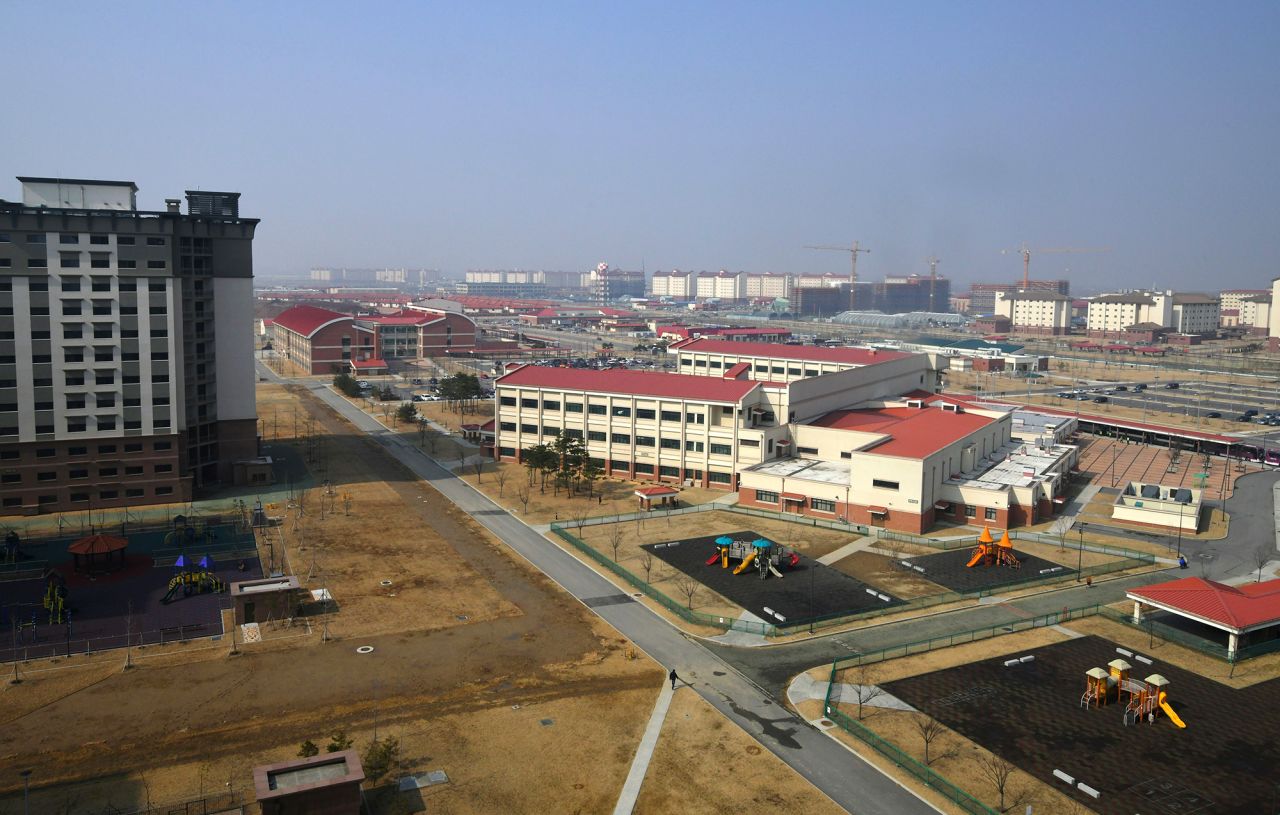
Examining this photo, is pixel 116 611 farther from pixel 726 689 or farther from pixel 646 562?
pixel 726 689

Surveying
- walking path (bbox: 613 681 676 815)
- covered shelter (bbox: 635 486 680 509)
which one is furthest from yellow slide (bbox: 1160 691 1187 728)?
covered shelter (bbox: 635 486 680 509)

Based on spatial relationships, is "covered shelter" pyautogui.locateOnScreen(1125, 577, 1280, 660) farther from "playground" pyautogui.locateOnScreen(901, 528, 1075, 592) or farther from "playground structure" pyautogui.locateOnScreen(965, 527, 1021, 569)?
"playground structure" pyautogui.locateOnScreen(965, 527, 1021, 569)

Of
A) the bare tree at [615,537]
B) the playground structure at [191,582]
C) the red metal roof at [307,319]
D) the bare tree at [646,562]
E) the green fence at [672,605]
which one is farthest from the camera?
the red metal roof at [307,319]

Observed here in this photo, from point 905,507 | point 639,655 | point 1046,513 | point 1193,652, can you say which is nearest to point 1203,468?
point 1046,513

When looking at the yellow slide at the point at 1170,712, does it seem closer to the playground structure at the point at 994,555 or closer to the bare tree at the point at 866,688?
the bare tree at the point at 866,688

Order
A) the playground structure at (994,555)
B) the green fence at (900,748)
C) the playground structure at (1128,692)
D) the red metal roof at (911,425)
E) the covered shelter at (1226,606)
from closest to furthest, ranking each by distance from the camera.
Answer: the green fence at (900,748), the playground structure at (1128,692), the covered shelter at (1226,606), the playground structure at (994,555), the red metal roof at (911,425)

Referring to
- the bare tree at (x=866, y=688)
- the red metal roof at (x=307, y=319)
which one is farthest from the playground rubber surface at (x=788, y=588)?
the red metal roof at (x=307, y=319)
